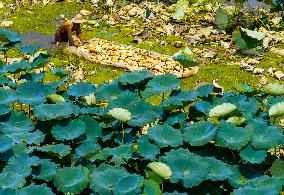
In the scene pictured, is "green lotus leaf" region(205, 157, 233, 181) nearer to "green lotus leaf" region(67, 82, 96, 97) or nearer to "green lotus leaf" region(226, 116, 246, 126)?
"green lotus leaf" region(226, 116, 246, 126)

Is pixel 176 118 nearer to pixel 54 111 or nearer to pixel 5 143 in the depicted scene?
pixel 54 111

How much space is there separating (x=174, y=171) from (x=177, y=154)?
0.17 meters

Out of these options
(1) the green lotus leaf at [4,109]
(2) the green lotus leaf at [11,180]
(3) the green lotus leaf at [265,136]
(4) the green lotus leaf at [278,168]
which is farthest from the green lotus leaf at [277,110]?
(1) the green lotus leaf at [4,109]

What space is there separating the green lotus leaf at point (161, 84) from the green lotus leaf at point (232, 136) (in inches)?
28.0

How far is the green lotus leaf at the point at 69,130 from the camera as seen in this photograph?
15.1 feet

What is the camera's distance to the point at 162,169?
4.02 meters

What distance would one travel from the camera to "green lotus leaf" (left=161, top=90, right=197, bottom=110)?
4910 millimetres

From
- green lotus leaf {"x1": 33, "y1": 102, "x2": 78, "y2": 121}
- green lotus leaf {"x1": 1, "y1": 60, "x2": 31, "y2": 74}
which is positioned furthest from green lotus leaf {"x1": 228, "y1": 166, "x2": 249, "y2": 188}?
green lotus leaf {"x1": 1, "y1": 60, "x2": 31, "y2": 74}

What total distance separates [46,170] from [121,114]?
2.51 ft

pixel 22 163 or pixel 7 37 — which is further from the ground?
pixel 7 37

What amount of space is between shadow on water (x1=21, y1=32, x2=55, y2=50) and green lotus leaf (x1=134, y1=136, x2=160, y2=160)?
5.10 metres

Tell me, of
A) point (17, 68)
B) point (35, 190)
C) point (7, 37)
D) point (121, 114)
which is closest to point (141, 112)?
point (121, 114)

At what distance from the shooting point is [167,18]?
1062 cm

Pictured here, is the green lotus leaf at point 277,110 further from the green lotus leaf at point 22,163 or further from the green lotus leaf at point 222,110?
the green lotus leaf at point 22,163
